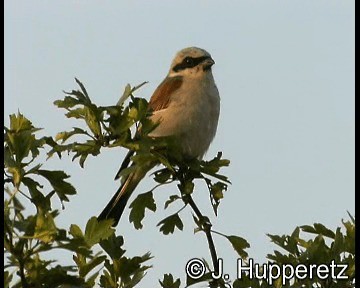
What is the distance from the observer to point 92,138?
9.90 ft

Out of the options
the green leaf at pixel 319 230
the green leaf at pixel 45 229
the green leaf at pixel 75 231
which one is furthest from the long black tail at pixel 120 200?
the green leaf at pixel 45 229

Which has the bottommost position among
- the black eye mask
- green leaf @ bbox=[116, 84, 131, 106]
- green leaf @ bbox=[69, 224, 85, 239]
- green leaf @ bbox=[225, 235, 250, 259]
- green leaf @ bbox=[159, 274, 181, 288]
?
green leaf @ bbox=[159, 274, 181, 288]

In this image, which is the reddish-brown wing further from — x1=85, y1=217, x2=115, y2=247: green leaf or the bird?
x1=85, y1=217, x2=115, y2=247: green leaf

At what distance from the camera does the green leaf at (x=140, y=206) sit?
3.51 metres

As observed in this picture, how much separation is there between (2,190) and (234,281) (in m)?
0.99

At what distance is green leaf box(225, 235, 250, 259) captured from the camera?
3.36 meters

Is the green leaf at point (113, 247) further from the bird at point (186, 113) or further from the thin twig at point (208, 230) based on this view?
the bird at point (186, 113)

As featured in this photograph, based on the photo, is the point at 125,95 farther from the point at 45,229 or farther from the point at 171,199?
the point at 45,229

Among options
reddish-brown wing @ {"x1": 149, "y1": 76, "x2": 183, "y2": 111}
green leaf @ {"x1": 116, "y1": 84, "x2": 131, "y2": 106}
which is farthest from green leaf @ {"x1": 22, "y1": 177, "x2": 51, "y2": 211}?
reddish-brown wing @ {"x1": 149, "y1": 76, "x2": 183, "y2": 111}

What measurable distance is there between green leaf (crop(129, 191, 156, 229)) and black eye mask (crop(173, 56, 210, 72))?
6.65 feet

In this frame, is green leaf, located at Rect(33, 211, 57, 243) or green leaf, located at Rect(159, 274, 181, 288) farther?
green leaf, located at Rect(159, 274, 181, 288)

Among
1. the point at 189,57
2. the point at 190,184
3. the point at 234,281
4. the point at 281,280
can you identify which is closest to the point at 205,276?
the point at 234,281

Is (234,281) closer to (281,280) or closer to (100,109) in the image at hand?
(281,280)

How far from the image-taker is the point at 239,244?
11.1ft
